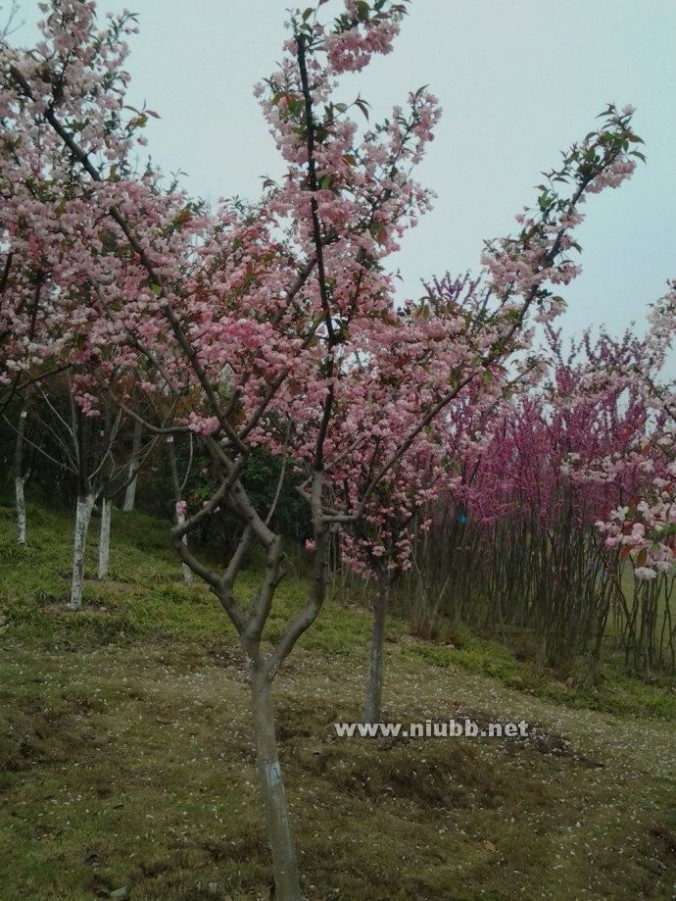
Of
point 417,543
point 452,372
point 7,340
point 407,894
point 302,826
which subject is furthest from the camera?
point 417,543

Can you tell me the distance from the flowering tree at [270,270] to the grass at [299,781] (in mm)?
1004

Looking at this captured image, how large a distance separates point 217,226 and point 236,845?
3911 millimetres

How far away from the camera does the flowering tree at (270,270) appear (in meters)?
3.48

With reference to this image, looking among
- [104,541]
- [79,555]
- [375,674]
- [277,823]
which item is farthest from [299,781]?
[104,541]

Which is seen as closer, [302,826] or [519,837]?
[302,826]

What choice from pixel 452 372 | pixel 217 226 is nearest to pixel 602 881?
pixel 452 372

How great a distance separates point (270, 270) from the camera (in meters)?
4.61

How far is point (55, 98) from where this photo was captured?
140 inches

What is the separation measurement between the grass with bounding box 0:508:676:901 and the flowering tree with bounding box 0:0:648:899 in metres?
1.00

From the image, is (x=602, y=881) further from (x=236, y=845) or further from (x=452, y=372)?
(x=452, y=372)

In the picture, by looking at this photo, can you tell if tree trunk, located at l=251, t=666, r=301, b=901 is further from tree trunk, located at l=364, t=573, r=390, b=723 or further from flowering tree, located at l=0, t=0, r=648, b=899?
tree trunk, located at l=364, t=573, r=390, b=723

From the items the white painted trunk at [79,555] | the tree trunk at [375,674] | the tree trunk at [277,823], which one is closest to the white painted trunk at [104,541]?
the white painted trunk at [79,555]

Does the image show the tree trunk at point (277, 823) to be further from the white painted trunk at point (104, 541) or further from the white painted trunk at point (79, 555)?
the white painted trunk at point (104, 541)

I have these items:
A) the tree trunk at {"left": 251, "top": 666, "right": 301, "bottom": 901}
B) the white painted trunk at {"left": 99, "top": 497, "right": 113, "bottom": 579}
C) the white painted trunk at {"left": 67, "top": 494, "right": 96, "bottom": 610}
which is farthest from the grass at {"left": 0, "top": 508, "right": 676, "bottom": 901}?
the white painted trunk at {"left": 99, "top": 497, "right": 113, "bottom": 579}
